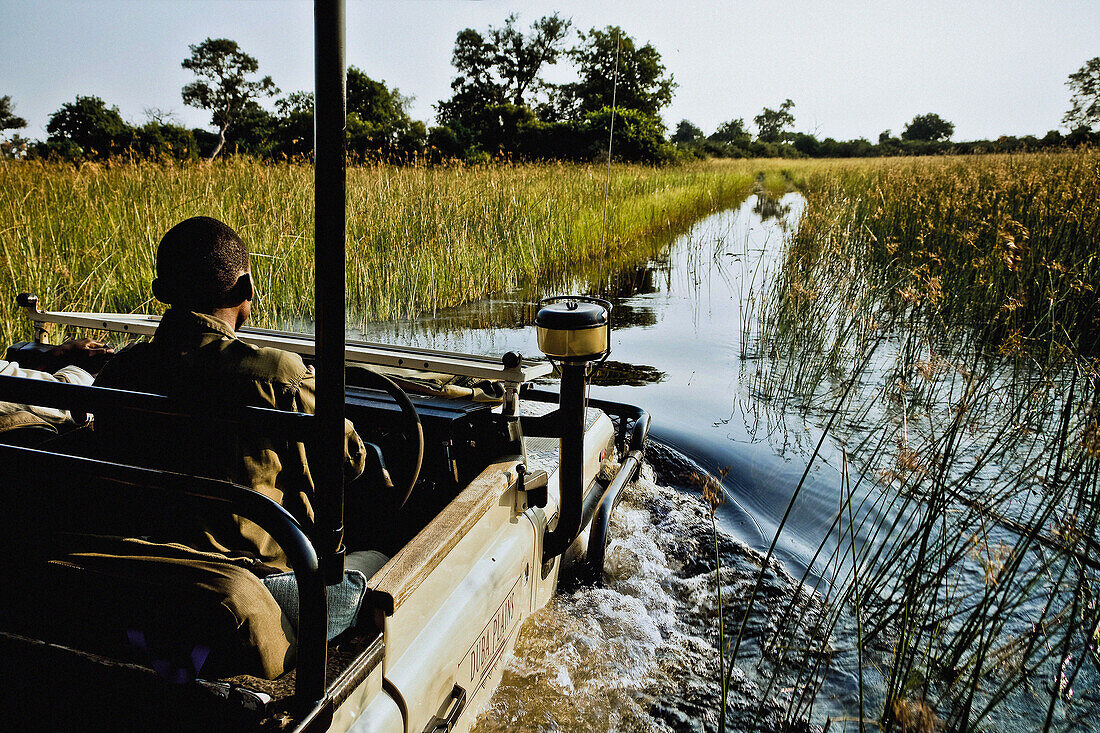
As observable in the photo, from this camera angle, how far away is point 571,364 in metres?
2.14

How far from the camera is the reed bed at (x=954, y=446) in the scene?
86.4 inches

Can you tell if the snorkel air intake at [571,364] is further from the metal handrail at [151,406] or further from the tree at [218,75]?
the tree at [218,75]

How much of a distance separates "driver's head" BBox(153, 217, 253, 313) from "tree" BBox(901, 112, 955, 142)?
228ft

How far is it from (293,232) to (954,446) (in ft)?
20.7

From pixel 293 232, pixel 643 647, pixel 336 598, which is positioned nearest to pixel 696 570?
pixel 643 647

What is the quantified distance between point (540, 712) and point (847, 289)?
530cm

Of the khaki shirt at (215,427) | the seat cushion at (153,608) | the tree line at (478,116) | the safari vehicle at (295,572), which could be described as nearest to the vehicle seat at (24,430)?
the safari vehicle at (295,572)

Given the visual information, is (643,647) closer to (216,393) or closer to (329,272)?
(216,393)

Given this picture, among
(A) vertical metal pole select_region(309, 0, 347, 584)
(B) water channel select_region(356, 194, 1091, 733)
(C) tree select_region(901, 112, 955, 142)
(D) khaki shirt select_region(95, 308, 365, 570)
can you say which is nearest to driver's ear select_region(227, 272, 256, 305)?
(D) khaki shirt select_region(95, 308, 365, 570)

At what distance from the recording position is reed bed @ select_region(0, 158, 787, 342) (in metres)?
5.56

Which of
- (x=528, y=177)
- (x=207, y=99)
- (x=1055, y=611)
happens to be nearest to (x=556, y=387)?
(x=1055, y=611)

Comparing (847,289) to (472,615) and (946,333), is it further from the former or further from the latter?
(472,615)

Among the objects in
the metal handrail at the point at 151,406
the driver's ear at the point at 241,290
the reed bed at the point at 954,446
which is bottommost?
the reed bed at the point at 954,446

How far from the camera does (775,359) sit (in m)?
6.37
